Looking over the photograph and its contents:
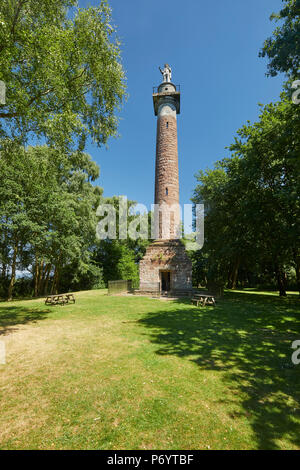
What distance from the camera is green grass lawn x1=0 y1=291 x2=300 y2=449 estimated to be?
9.12 feet

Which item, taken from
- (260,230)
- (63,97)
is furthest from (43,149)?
(260,230)

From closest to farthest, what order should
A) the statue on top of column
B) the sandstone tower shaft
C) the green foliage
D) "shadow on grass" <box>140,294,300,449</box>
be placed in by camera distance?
"shadow on grass" <box>140,294,300,449</box> < the green foliage < the sandstone tower shaft < the statue on top of column

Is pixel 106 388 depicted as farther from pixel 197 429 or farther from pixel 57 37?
pixel 57 37

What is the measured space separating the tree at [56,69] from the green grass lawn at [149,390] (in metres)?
7.35

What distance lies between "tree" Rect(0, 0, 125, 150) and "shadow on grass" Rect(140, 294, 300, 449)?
848 centimetres

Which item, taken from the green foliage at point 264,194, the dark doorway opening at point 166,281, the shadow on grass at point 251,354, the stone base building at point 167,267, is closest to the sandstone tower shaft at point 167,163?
the stone base building at point 167,267

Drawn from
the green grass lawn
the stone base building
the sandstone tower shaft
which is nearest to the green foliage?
the stone base building

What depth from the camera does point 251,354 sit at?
539cm

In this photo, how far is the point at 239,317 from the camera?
9.73 m

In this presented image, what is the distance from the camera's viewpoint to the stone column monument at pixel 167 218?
61.9 feet

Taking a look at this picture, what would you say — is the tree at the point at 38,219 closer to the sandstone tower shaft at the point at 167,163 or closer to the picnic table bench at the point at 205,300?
the sandstone tower shaft at the point at 167,163

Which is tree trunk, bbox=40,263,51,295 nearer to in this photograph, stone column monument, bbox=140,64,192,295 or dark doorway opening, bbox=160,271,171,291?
stone column monument, bbox=140,64,192,295

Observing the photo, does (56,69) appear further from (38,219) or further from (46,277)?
(46,277)

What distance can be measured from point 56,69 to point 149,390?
965cm
